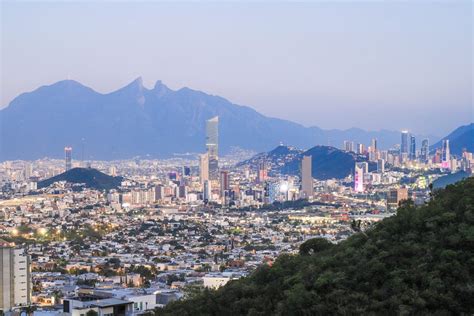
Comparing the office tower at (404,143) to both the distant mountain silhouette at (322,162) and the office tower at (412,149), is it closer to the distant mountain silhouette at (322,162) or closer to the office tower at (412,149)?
the office tower at (412,149)

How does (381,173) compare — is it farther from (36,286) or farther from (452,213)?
(452,213)

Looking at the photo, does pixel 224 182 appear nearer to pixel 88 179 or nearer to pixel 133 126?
pixel 88 179

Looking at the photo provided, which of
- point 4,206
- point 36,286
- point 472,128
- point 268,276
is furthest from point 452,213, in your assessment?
point 472,128

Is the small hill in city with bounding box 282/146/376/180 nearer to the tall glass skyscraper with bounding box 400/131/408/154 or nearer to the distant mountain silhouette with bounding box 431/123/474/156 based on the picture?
the tall glass skyscraper with bounding box 400/131/408/154

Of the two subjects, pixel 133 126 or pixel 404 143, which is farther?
pixel 133 126

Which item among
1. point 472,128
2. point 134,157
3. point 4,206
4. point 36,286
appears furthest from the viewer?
point 134,157

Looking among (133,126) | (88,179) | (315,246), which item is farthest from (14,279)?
(133,126)
